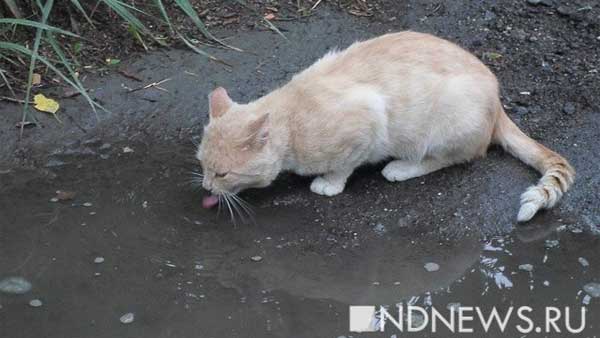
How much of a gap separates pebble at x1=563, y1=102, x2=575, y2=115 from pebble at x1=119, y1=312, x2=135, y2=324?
2.82 meters

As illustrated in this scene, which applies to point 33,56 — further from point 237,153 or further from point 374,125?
point 374,125

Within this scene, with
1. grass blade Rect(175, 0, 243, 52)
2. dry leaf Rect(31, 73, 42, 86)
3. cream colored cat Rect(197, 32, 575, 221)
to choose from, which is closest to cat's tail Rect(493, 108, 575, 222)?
cream colored cat Rect(197, 32, 575, 221)

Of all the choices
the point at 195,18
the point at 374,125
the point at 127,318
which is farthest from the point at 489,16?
the point at 127,318

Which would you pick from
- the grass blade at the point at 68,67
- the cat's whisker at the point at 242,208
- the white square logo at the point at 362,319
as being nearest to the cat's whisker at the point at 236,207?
the cat's whisker at the point at 242,208

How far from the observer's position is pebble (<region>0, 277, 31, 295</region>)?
3902 mm

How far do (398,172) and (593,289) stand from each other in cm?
126

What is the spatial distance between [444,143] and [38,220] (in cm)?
212

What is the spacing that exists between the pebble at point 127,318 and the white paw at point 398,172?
167 cm

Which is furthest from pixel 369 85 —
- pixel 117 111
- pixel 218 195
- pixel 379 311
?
pixel 117 111

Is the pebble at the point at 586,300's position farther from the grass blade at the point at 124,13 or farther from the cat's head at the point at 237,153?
the grass blade at the point at 124,13

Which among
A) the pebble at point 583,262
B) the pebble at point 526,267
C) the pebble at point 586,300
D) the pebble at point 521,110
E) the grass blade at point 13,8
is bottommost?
the pebble at point 526,267

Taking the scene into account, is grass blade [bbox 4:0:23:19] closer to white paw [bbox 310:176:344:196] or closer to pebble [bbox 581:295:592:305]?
white paw [bbox 310:176:344:196]

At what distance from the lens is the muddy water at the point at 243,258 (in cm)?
378

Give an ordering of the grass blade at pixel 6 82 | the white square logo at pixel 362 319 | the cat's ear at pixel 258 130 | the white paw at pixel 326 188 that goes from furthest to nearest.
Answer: the grass blade at pixel 6 82 → the white paw at pixel 326 188 → the cat's ear at pixel 258 130 → the white square logo at pixel 362 319
